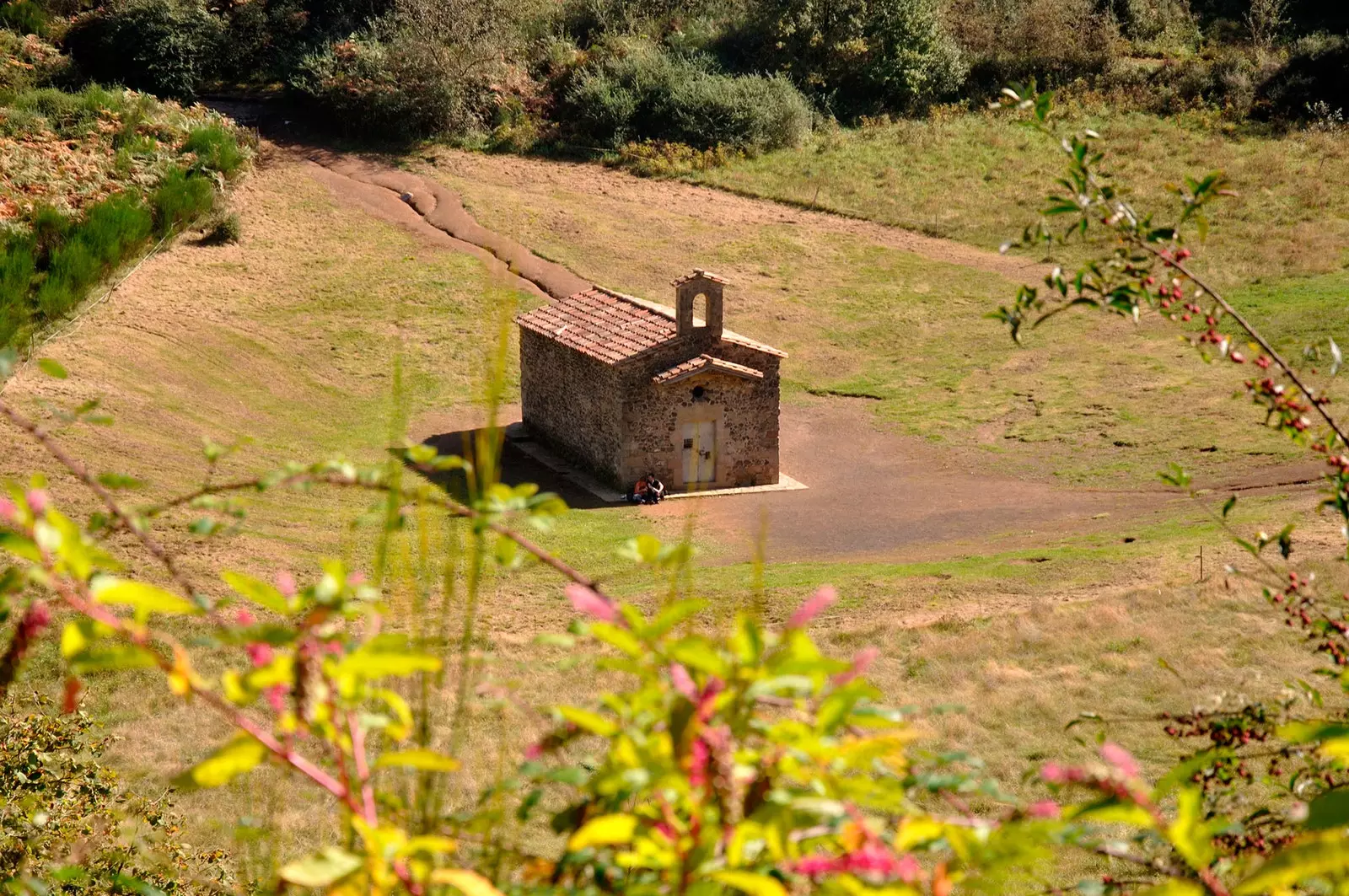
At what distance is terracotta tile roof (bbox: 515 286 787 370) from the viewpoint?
26.9m

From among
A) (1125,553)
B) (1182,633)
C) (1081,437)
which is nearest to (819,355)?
(1081,437)

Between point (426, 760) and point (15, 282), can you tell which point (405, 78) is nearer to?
point (15, 282)

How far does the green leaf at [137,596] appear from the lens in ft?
6.67

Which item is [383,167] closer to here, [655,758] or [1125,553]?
[1125,553]

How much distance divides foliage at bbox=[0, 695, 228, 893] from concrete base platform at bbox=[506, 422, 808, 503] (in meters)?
15.5

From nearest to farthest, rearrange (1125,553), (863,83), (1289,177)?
(1125,553), (1289,177), (863,83)

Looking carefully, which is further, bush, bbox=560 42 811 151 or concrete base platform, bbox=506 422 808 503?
bush, bbox=560 42 811 151

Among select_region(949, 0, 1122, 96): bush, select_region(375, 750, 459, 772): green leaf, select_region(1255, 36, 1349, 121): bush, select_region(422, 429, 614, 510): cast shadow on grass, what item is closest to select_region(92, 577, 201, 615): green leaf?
select_region(375, 750, 459, 772): green leaf

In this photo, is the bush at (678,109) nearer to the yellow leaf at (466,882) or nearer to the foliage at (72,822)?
the foliage at (72,822)

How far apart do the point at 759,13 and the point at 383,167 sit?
14.7m

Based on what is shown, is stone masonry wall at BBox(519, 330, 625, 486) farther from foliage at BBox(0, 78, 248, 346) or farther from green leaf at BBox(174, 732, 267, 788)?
green leaf at BBox(174, 732, 267, 788)

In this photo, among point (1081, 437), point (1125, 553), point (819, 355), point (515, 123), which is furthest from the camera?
point (515, 123)

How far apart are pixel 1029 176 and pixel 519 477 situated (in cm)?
2223

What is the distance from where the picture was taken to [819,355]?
34.8 meters
